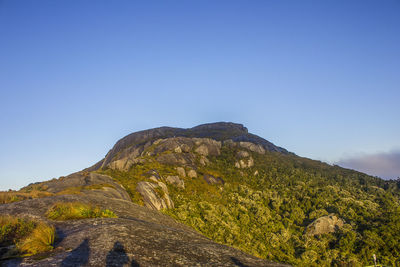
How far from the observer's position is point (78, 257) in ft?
27.8

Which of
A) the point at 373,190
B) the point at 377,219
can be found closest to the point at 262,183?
the point at 377,219

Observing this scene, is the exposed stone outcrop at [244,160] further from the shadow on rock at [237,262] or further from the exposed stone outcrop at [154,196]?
the shadow on rock at [237,262]

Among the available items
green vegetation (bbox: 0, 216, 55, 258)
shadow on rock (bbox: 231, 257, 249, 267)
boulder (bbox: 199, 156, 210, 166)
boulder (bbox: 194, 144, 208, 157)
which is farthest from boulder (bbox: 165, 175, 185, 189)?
shadow on rock (bbox: 231, 257, 249, 267)

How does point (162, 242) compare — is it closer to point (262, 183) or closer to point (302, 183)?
point (262, 183)

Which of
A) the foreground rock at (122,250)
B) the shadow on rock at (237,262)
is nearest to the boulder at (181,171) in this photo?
the foreground rock at (122,250)

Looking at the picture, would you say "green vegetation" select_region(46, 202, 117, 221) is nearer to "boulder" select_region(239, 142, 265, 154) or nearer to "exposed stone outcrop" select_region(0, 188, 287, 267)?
"exposed stone outcrop" select_region(0, 188, 287, 267)

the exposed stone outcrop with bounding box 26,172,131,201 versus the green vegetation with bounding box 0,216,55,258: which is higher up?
the exposed stone outcrop with bounding box 26,172,131,201

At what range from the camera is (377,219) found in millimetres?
83062

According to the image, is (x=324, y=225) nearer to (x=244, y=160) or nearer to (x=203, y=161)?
(x=244, y=160)

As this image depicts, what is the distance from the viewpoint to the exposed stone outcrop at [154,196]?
174 feet

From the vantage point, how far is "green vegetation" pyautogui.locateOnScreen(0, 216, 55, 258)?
870 cm

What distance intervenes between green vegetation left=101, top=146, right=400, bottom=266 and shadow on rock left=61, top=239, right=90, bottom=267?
40.3 m

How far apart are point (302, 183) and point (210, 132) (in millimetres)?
94341

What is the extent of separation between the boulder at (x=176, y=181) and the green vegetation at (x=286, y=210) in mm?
2161
